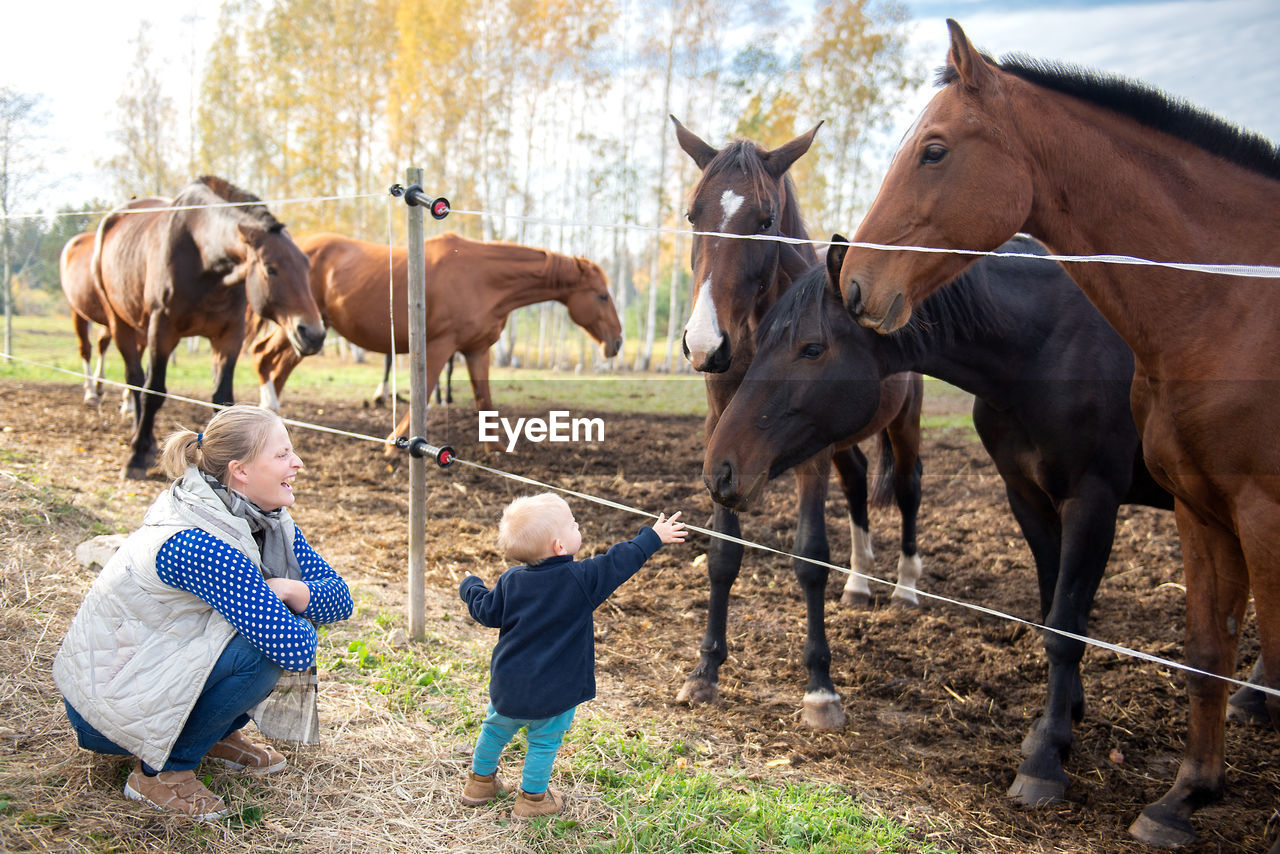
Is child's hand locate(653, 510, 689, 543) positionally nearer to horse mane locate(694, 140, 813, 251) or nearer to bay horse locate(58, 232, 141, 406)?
horse mane locate(694, 140, 813, 251)

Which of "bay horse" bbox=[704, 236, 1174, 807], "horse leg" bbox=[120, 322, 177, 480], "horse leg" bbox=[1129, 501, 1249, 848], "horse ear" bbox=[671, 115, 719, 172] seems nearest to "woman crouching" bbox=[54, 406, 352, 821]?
"bay horse" bbox=[704, 236, 1174, 807]

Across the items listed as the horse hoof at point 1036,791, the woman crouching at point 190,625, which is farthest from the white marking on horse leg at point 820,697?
the woman crouching at point 190,625

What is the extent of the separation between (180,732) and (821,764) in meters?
2.06

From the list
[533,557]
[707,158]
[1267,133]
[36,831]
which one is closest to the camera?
[36,831]

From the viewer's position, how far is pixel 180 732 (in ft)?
6.75

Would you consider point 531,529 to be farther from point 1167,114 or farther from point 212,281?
point 212,281

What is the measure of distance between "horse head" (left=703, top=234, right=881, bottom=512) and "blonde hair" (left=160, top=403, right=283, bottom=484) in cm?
145

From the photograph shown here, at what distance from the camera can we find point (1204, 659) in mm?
2576

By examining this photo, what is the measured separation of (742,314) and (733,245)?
0.92ft

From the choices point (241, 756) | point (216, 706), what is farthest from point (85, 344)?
point (216, 706)

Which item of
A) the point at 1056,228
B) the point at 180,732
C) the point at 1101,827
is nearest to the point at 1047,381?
the point at 1056,228

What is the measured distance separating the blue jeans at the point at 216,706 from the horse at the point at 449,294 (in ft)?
19.0

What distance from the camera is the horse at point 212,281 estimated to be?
613 centimetres

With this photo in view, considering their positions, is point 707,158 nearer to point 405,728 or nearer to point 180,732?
point 405,728
